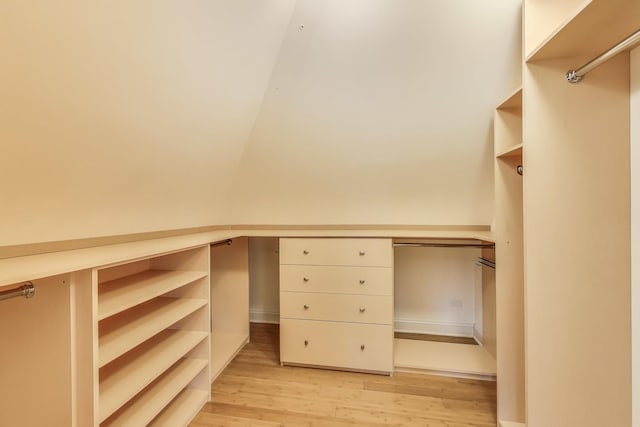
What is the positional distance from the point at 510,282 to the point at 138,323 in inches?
81.8

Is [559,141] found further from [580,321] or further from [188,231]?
[188,231]

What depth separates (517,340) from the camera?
1653mm

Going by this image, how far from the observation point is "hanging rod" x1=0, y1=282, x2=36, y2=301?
Result: 3.00 ft

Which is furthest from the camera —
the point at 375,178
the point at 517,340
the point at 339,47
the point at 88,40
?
the point at 375,178

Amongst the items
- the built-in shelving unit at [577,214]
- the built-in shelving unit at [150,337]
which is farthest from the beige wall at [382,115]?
the built-in shelving unit at [150,337]

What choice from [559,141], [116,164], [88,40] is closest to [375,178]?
[559,141]

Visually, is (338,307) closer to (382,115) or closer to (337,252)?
(337,252)

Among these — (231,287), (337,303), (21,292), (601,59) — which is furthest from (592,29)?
(231,287)

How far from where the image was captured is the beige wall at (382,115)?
1692mm

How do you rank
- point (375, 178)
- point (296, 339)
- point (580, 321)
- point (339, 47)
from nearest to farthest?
1. point (580, 321)
2. point (339, 47)
3. point (296, 339)
4. point (375, 178)

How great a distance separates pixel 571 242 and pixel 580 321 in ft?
1.01

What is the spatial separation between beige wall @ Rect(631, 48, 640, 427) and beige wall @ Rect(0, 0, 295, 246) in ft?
5.44

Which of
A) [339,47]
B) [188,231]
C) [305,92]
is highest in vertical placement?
[339,47]

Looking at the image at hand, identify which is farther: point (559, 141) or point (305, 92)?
point (305, 92)
